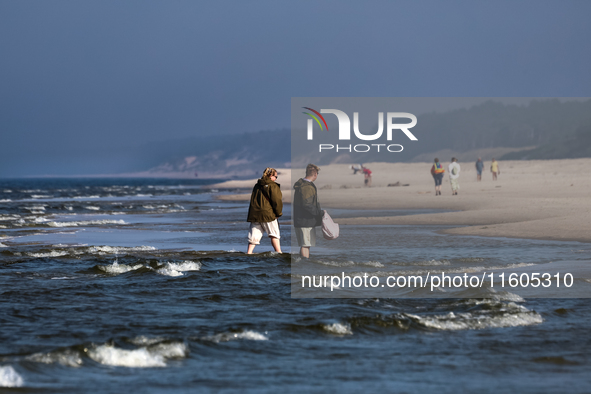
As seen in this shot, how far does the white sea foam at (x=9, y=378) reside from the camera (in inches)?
209

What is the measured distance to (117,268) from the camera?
39.5 ft

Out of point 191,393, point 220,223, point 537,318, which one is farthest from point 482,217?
point 191,393

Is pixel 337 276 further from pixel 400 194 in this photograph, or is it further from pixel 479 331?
pixel 400 194

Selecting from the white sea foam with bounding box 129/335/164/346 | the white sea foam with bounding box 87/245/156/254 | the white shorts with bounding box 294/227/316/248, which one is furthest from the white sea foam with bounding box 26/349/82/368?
the white sea foam with bounding box 87/245/156/254

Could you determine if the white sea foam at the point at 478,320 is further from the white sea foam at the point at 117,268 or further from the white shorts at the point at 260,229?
the white sea foam at the point at 117,268

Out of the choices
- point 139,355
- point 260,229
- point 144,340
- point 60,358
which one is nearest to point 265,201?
point 260,229

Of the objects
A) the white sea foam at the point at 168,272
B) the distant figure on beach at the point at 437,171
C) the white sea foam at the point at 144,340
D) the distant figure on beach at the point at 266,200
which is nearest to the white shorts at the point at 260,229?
the distant figure on beach at the point at 266,200

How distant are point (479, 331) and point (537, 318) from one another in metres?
0.89

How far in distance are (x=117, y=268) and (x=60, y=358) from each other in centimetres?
607

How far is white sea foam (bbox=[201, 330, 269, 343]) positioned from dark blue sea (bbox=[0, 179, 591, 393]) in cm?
2

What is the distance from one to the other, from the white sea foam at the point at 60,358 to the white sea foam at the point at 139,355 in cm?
15

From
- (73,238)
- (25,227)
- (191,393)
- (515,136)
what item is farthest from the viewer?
(515,136)

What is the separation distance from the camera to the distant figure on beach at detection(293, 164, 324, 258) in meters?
10.6

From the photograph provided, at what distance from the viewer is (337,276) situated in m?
10.9
